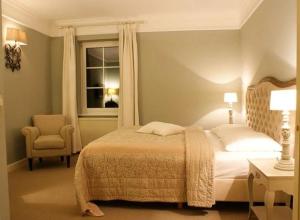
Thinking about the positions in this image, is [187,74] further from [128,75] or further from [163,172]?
[163,172]

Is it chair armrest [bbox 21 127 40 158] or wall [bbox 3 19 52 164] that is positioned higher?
wall [bbox 3 19 52 164]

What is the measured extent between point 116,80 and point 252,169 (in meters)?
3.59

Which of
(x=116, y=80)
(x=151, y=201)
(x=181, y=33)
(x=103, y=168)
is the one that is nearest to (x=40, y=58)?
(x=116, y=80)

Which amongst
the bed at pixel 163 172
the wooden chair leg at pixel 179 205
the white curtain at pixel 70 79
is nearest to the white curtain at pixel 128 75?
the white curtain at pixel 70 79

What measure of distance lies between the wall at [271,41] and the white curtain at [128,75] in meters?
1.94

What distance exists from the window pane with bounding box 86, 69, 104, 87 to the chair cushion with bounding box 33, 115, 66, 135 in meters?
1.09

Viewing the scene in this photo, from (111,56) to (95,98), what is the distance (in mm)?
907

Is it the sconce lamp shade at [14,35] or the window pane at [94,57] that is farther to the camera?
the window pane at [94,57]

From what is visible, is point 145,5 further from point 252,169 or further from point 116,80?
point 252,169

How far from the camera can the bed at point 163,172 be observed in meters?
2.47

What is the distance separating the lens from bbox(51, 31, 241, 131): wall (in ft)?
15.5

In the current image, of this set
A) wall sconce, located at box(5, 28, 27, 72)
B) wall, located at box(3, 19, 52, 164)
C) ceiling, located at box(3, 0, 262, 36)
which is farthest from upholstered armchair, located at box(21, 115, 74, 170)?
ceiling, located at box(3, 0, 262, 36)

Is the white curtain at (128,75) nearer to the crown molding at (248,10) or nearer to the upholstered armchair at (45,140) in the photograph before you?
the upholstered armchair at (45,140)

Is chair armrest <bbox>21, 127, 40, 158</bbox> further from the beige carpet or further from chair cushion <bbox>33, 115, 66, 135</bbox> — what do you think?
the beige carpet
